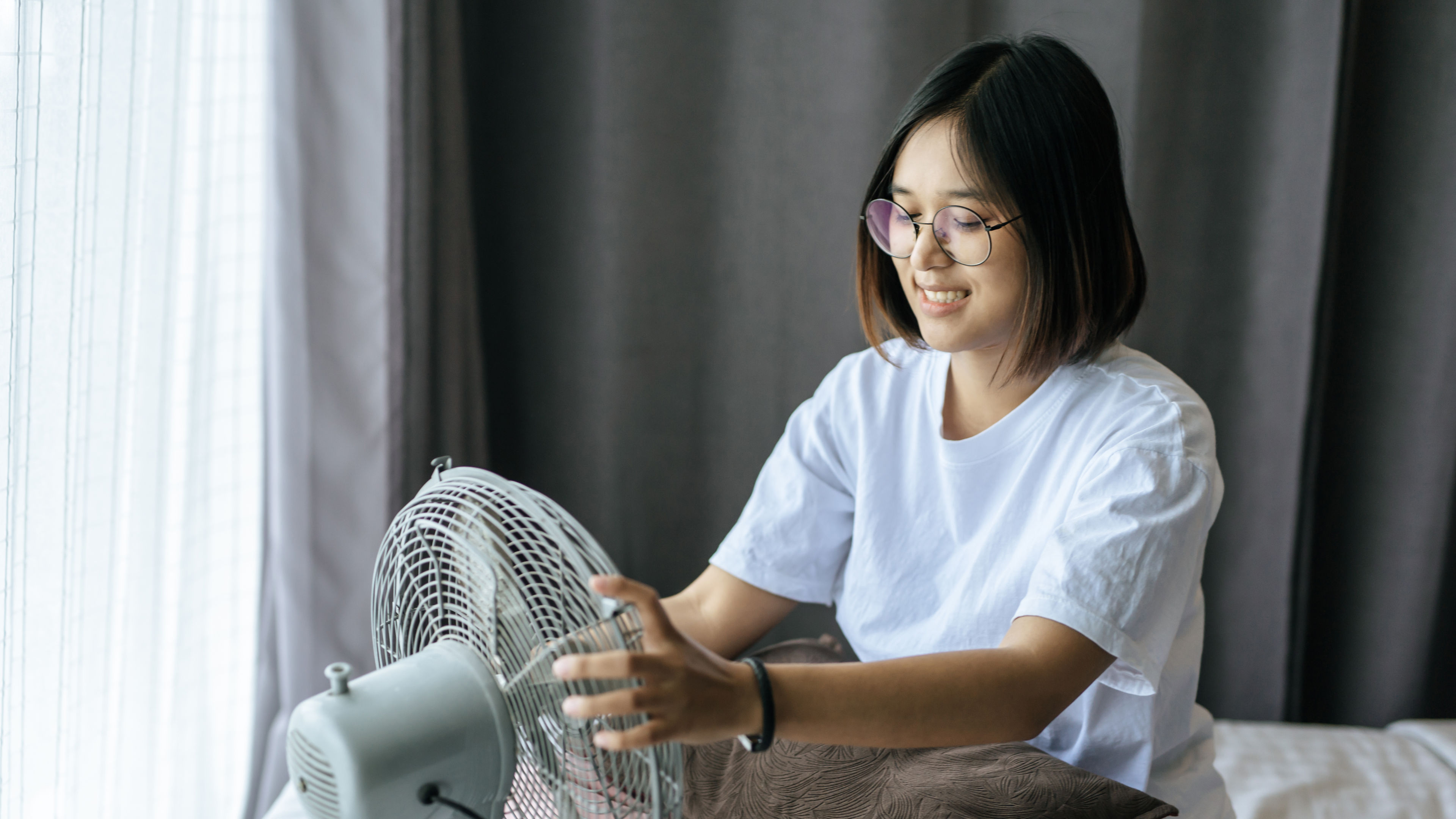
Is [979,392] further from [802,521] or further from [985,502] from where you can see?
[802,521]

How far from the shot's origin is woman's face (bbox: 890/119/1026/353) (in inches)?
37.3

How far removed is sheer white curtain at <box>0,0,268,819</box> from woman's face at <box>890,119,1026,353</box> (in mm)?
843

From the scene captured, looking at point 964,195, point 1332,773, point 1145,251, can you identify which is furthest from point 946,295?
point 1332,773

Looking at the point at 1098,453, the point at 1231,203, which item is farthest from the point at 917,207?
the point at 1231,203

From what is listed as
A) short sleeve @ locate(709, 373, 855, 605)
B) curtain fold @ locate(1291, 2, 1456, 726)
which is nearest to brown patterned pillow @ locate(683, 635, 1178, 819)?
short sleeve @ locate(709, 373, 855, 605)

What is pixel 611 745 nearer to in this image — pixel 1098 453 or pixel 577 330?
pixel 1098 453

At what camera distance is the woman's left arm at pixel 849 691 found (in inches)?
23.2

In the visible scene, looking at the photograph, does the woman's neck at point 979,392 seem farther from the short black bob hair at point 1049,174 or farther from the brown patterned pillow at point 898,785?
the brown patterned pillow at point 898,785

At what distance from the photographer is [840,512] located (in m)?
1.24

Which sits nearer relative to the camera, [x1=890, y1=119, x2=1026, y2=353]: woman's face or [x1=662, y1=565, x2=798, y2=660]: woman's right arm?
[x1=890, y1=119, x2=1026, y2=353]: woman's face

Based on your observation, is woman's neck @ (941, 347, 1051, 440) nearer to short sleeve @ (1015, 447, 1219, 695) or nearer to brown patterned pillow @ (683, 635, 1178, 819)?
short sleeve @ (1015, 447, 1219, 695)

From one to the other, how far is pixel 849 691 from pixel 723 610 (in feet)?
1.70

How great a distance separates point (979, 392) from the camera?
43.6 inches

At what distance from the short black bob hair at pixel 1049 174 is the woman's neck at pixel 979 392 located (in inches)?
1.8
